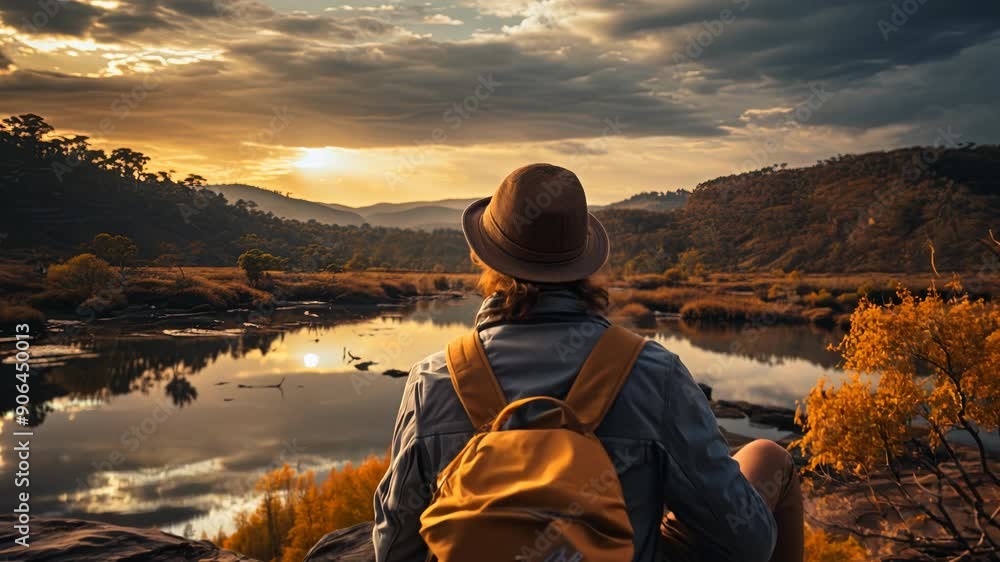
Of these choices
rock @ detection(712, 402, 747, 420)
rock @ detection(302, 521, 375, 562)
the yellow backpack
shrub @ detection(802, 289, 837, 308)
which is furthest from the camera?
shrub @ detection(802, 289, 837, 308)

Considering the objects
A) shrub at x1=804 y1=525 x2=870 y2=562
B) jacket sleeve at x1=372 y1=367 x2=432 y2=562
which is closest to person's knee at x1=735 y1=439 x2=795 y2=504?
jacket sleeve at x1=372 y1=367 x2=432 y2=562

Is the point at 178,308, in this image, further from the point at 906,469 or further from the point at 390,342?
the point at 906,469

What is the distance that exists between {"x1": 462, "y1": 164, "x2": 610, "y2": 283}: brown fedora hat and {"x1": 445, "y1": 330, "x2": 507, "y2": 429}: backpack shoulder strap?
30 cm

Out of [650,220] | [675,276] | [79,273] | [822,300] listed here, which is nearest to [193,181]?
[79,273]

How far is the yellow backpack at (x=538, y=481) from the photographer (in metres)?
1.79

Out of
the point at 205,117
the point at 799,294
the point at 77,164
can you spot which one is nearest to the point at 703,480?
the point at 77,164

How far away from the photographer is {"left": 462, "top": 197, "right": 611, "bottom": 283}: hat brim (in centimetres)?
213

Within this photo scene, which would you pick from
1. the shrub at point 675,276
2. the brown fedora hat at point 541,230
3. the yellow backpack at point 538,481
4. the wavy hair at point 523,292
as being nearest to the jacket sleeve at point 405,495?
the yellow backpack at point 538,481

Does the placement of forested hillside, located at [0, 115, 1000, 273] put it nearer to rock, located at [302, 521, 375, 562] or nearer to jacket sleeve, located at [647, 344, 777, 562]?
jacket sleeve, located at [647, 344, 777, 562]

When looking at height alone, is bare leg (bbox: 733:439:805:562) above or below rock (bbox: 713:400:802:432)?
above

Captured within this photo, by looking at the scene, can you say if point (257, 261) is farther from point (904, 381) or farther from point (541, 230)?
point (541, 230)

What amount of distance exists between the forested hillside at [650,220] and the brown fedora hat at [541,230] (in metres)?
0.72

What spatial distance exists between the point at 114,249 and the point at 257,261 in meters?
4.84

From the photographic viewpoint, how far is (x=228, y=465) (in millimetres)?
20422
